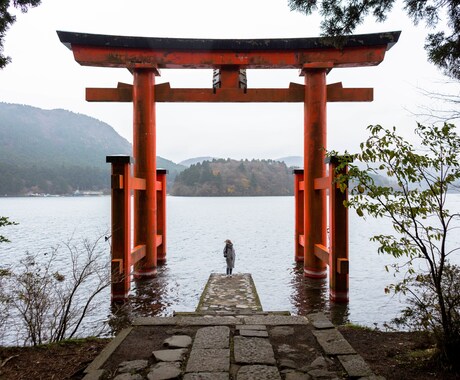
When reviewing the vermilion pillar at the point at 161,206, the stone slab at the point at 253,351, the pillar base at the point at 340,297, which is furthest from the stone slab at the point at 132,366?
the vermilion pillar at the point at 161,206

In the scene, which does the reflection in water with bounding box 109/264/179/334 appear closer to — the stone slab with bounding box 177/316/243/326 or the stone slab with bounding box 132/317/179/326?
the stone slab with bounding box 132/317/179/326

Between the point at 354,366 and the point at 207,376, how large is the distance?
4.58 feet

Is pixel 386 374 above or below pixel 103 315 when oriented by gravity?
above

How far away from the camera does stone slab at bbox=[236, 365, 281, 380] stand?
11.4 feet

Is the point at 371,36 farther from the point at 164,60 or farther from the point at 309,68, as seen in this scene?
the point at 164,60

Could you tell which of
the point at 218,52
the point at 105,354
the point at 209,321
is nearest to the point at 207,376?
the point at 105,354

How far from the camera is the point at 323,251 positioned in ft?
33.0

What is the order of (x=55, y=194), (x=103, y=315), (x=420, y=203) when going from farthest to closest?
(x=55, y=194), (x=103, y=315), (x=420, y=203)

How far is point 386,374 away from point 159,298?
23.6 feet

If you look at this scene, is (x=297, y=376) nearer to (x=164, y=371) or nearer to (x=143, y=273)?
(x=164, y=371)

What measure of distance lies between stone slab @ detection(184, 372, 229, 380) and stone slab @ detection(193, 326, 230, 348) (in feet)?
2.33

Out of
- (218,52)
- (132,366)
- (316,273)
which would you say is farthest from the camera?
(316,273)

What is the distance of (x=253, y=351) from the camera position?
13.5ft

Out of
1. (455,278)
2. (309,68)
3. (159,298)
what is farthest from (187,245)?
(455,278)
